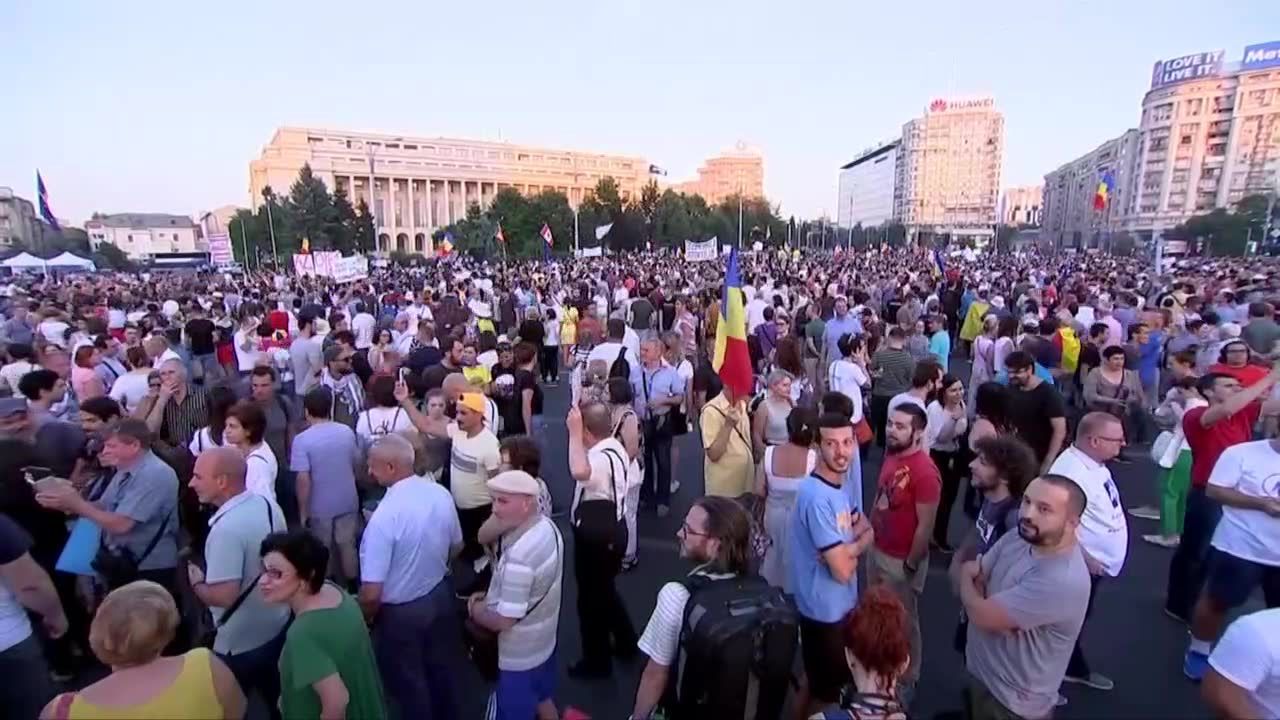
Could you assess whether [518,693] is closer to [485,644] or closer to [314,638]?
[485,644]

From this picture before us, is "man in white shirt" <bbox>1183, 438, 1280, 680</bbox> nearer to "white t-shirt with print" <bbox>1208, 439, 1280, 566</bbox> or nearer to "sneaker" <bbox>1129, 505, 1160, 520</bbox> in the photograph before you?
"white t-shirt with print" <bbox>1208, 439, 1280, 566</bbox>

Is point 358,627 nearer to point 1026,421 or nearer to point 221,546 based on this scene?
point 221,546

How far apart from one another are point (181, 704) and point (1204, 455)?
5.35 metres

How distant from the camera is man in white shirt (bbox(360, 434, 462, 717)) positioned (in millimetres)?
2938

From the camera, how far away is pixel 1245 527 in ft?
11.2

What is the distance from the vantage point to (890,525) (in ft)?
11.1

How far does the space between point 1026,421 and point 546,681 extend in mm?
3587

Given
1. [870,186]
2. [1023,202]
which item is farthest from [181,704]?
[1023,202]

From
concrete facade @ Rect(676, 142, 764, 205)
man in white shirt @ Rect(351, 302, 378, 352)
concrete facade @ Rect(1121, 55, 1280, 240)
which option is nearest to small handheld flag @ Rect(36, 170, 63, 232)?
man in white shirt @ Rect(351, 302, 378, 352)

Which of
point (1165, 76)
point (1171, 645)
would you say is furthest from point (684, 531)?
point (1165, 76)

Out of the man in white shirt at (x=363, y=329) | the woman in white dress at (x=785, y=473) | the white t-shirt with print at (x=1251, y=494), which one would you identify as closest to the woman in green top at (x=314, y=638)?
the woman in white dress at (x=785, y=473)

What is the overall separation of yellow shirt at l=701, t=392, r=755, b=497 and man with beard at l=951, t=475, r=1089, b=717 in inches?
76.8

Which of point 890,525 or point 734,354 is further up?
point 734,354

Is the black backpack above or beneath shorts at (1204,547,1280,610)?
above
